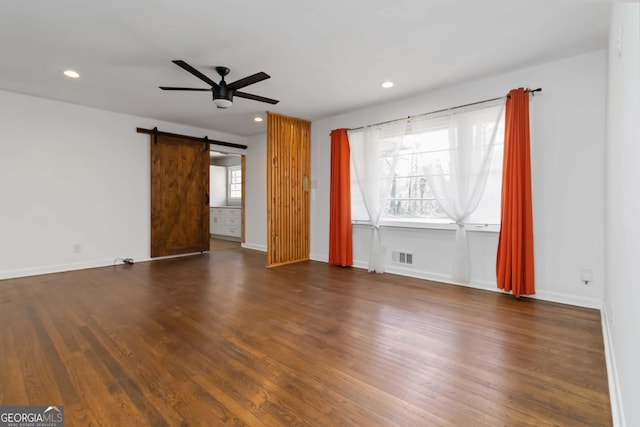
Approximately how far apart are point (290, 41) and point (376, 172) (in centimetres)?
246

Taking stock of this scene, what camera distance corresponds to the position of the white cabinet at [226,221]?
808cm

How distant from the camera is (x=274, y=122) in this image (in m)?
5.25

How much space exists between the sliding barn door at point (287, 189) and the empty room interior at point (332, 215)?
5 cm

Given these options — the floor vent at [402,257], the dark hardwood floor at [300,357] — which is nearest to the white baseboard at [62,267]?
the dark hardwood floor at [300,357]

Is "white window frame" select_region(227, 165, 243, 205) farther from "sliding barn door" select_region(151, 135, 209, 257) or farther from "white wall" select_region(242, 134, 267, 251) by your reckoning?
"sliding barn door" select_region(151, 135, 209, 257)

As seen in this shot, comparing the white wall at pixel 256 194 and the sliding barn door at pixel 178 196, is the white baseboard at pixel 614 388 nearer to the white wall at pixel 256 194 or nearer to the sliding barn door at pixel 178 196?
the white wall at pixel 256 194

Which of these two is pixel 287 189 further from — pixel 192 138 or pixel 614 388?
pixel 614 388

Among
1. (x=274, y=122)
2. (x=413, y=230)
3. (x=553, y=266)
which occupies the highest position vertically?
(x=274, y=122)

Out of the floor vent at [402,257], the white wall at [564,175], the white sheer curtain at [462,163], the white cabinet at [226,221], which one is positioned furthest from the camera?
the white cabinet at [226,221]

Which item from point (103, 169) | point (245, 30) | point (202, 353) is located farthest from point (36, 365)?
point (103, 169)

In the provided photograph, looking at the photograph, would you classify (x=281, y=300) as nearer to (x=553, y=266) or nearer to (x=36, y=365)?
(x=36, y=365)

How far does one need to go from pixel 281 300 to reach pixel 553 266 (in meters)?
3.07

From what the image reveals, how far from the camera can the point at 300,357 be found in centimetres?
215

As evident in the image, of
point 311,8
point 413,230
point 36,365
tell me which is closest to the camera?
point 36,365
